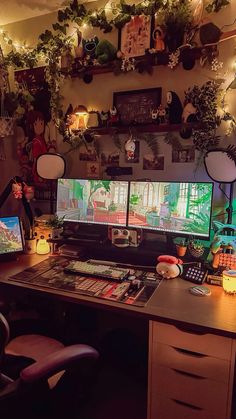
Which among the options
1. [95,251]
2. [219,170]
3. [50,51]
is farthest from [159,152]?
[50,51]

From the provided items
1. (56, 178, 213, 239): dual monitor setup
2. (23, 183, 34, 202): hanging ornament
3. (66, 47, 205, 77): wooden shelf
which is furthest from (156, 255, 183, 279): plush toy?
(66, 47, 205, 77): wooden shelf

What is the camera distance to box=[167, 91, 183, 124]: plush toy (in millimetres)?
1689

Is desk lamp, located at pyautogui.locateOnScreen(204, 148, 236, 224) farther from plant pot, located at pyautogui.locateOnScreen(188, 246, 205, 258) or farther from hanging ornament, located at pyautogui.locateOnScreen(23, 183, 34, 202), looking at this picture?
hanging ornament, located at pyautogui.locateOnScreen(23, 183, 34, 202)

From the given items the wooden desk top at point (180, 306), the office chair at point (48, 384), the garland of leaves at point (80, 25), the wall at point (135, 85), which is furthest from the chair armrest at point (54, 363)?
the garland of leaves at point (80, 25)

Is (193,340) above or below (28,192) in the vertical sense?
below

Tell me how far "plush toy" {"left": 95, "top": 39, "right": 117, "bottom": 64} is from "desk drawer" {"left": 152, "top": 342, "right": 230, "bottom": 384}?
1647 millimetres

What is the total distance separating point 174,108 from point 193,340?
4.06ft

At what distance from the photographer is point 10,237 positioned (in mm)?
1809

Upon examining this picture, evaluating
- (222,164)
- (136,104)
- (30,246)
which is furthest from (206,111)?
(30,246)

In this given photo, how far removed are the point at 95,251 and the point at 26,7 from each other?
5.72 feet

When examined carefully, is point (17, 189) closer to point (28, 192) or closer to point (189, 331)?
point (28, 192)

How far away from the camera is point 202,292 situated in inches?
51.9

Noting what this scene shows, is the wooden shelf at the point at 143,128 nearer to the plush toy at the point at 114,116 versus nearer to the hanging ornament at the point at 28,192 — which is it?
the plush toy at the point at 114,116

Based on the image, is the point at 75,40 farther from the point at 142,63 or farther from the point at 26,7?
the point at 142,63
